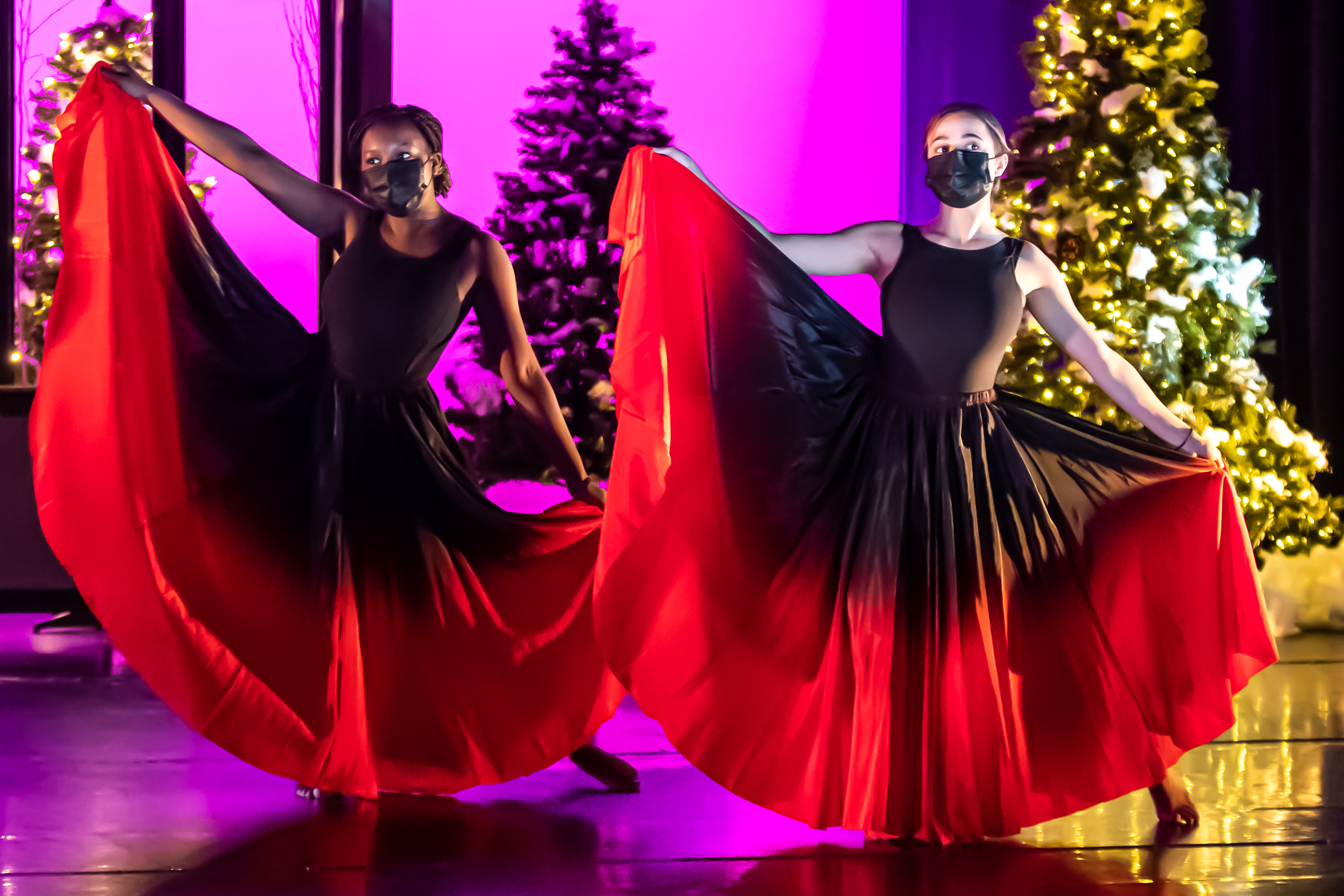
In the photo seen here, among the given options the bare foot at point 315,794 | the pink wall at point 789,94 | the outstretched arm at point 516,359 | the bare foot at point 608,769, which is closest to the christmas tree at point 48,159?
the pink wall at point 789,94

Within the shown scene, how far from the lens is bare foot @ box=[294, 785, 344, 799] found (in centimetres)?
248

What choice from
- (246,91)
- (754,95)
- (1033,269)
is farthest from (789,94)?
(1033,269)

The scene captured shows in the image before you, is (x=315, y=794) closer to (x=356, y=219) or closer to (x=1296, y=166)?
(x=356, y=219)

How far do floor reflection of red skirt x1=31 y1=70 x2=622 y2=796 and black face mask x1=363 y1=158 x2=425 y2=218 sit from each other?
33cm

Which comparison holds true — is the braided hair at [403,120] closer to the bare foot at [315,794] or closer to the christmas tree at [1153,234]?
the bare foot at [315,794]

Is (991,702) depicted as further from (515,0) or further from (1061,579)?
(515,0)

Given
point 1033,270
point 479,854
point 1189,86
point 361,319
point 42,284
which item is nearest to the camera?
point 479,854

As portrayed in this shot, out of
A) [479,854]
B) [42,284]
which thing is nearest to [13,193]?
[42,284]

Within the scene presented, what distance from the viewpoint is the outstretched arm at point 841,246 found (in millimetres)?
2363

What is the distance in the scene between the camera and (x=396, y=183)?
2.52 meters

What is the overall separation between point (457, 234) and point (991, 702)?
1.43 meters

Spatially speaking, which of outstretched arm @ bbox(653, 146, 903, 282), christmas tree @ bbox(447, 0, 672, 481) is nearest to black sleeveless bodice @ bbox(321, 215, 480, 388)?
outstretched arm @ bbox(653, 146, 903, 282)

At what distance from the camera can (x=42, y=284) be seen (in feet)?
16.3

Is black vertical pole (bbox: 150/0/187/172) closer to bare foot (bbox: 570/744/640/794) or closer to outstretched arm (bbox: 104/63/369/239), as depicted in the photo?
outstretched arm (bbox: 104/63/369/239)
